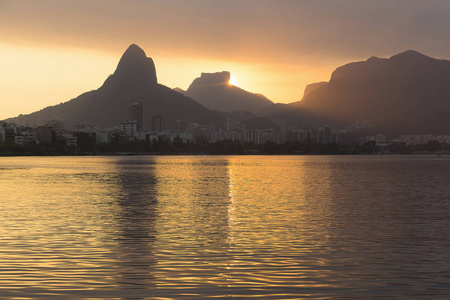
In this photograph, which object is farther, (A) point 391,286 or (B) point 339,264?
(B) point 339,264

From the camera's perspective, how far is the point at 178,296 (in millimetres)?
16359

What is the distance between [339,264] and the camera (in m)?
21.4

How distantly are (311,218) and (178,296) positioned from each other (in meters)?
22.4

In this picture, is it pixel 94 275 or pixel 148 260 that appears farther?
pixel 148 260

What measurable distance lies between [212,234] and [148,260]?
26.5ft

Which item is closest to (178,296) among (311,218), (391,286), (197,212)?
(391,286)

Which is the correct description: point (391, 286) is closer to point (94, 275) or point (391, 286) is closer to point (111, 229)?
point (94, 275)

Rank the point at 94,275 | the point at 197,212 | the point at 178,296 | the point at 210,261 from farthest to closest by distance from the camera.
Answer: the point at 197,212, the point at 210,261, the point at 94,275, the point at 178,296

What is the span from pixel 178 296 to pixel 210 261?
5.66m

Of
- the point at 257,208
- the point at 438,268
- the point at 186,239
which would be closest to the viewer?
the point at 438,268

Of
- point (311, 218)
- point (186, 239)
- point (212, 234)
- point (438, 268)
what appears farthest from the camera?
point (311, 218)

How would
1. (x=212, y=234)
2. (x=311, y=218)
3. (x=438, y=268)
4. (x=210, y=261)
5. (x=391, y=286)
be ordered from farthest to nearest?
1. (x=311, y=218)
2. (x=212, y=234)
3. (x=210, y=261)
4. (x=438, y=268)
5. (x=391, y=286)

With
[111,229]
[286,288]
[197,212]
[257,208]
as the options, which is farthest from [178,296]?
[257,208]

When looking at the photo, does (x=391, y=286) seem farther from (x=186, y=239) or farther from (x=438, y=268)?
(x=186, y=239)
